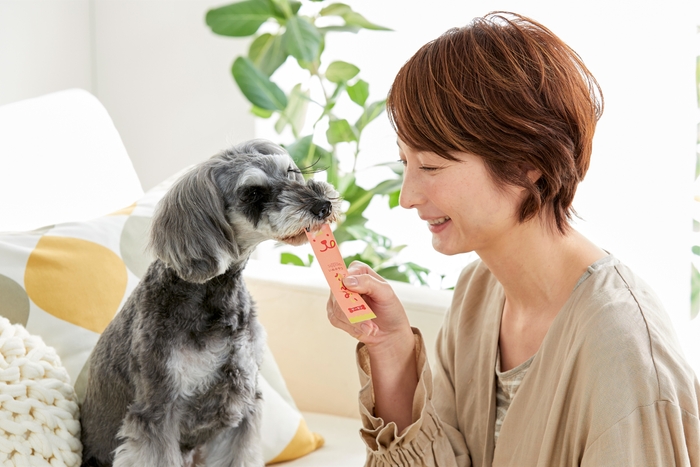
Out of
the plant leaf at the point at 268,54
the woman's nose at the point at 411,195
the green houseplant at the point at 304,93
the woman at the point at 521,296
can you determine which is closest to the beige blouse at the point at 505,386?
the woman at the point at 521,296

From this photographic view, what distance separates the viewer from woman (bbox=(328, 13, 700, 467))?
1191 millimetres

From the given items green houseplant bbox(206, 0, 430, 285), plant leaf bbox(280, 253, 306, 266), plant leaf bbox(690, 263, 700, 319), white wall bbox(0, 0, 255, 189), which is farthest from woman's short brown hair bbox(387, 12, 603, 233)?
white wall bbox(0, 0, 255, 189)

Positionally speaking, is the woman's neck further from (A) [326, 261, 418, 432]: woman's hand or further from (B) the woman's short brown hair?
(A) [326, 261, 418, 432]: woman's hand

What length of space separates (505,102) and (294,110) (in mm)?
1920

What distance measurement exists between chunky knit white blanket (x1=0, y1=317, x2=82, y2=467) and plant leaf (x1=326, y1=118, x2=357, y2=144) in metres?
1.71

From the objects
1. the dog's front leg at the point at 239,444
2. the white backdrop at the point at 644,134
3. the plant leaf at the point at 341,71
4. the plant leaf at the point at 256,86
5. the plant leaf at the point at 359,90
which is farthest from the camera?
the plant leaf at the point at 341,71

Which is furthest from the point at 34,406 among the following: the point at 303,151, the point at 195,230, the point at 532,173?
the point at 303,151

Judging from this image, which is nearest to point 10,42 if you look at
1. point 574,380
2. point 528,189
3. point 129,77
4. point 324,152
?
point 129,77

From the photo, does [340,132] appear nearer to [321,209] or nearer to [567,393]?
[321,209]

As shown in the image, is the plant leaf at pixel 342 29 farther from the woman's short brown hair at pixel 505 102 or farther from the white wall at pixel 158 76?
the woman's short brown hair at pixel 505 102

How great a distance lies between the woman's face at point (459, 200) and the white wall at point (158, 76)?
7.11ft

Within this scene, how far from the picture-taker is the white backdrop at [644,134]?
251 cm

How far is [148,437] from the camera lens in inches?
52.8

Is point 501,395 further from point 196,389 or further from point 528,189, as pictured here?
point 196,389
